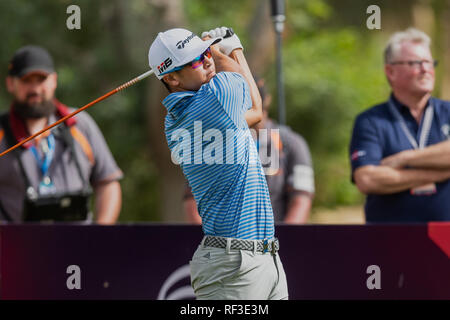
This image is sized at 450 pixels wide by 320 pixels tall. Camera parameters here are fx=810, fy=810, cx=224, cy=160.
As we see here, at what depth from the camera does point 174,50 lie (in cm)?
384

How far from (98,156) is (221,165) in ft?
9.05

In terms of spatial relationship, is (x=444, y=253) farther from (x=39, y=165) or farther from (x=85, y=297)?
(x=39, y=165)

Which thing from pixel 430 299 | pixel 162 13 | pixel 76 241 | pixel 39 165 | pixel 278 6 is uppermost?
pixel 162 13

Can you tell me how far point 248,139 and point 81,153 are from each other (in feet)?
8.82

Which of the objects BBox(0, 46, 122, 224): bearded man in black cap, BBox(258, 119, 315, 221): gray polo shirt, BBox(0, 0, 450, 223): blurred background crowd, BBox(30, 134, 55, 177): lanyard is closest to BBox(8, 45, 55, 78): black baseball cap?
BBox(0, 46, 122, 224): bearded man in black cap

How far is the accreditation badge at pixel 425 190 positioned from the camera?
563 cm

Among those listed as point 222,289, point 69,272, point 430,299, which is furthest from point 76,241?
A: point 430,299

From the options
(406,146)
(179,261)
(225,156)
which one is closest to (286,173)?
(406,146)

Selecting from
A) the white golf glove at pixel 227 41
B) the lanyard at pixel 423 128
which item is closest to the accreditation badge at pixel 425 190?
the lanyard at pixel 423 128

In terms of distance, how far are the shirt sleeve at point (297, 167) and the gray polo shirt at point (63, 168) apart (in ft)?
4.58

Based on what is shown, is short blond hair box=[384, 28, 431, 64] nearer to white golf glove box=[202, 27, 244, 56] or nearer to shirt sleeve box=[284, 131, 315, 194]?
shirt sleeve box=[284, 131, 315, 194]

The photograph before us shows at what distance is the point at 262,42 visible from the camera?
14.2m

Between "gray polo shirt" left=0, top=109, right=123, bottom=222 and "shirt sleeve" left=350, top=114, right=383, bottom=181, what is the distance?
193 cm

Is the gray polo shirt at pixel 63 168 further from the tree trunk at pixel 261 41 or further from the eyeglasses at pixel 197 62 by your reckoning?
the tree trunk at pixel 261 41
